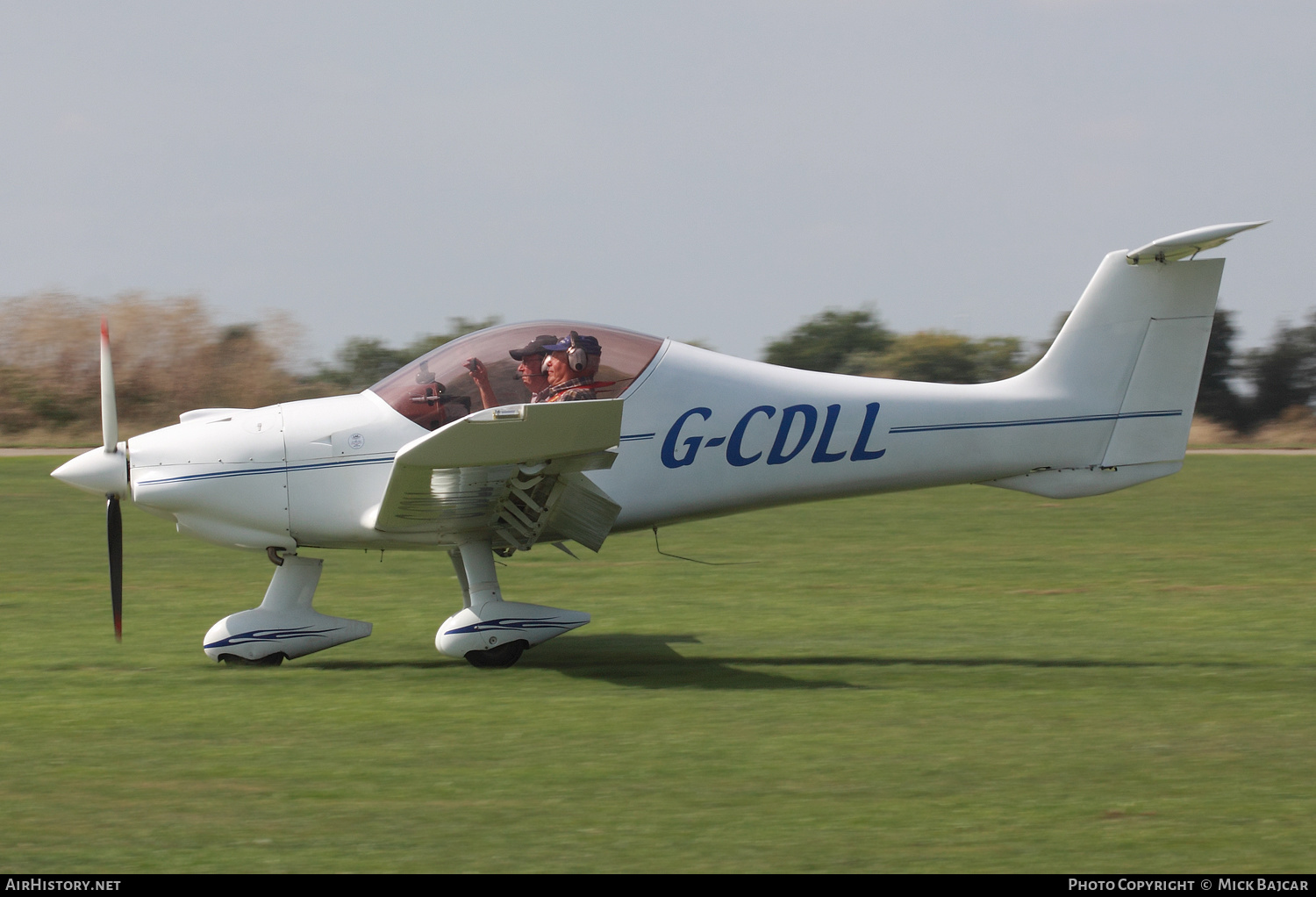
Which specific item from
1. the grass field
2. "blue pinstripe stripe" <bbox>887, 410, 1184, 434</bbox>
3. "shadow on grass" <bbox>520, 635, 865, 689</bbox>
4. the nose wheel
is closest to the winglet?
"blue pinstripe stripe" <bbox>887, 410, 1184, 434</bbox>

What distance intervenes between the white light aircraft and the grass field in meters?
0.75

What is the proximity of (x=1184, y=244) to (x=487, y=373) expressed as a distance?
442cm

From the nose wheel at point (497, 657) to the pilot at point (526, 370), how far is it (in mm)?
1482

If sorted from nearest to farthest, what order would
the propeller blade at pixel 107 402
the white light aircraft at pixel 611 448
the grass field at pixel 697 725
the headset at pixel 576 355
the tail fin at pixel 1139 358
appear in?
the grass field at pixel 697 725
the propeller blade at pixel 107 402
the white light aircraft at pixel 611 448
the headset at pixel 576 355
the tail fin at pixel 1139 358

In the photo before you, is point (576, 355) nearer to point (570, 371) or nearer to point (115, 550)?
point (570, 371)

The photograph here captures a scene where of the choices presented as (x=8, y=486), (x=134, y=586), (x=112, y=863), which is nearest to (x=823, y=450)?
(x=112, y=863)

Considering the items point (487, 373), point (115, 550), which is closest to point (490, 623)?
point (487, 373)

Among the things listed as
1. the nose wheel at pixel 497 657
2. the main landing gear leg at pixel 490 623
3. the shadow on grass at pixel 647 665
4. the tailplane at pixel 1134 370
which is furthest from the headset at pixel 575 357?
the tailplane at pixel 1134 370

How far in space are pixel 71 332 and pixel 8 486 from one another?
1282 cm

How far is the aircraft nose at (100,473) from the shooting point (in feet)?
24.3

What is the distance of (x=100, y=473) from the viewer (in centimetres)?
741

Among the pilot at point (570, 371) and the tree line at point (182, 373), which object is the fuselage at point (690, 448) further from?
the tree line at point (182, 373)

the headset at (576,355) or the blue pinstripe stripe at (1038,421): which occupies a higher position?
the headset at (576,355)
